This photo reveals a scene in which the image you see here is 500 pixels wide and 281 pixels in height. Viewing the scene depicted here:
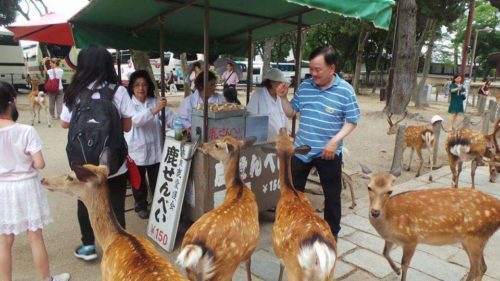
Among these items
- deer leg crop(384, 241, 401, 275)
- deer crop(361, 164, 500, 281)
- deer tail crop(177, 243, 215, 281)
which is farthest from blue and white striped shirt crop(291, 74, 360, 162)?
deer tail crop(177, 243, 215, 281)

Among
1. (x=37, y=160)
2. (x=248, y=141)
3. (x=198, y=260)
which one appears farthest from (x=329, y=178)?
(x=37, y=160)

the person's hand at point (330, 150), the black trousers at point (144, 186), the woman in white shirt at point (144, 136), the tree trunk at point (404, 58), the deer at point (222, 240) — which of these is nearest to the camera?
the deer at point (222, 240)

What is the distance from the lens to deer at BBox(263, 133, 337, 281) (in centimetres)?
224

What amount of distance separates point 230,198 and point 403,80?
42.5ft

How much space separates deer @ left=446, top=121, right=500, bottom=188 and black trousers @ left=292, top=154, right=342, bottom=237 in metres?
3.54

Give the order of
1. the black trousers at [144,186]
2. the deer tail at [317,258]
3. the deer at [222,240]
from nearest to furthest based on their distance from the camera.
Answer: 1. the deer tail at [317,258]
2. the deer at [222,240]
3. the black trousers at [144,186]

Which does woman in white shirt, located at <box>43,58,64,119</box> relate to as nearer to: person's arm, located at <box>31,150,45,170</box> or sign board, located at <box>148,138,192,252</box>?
sign board, located at <box>148,138,192,252</box>

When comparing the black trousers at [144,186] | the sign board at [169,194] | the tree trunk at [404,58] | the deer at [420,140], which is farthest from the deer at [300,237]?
the tree trunk at [404,58]

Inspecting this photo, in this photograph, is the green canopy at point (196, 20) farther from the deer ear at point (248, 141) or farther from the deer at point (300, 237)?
the deer at point (300, 237)

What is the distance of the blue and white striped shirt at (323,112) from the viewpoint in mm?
3146

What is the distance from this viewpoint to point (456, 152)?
5.93 meters

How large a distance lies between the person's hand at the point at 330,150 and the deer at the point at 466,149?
12.5ft

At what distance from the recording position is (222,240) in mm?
2490

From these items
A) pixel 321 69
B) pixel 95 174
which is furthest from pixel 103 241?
pixel 321 69
